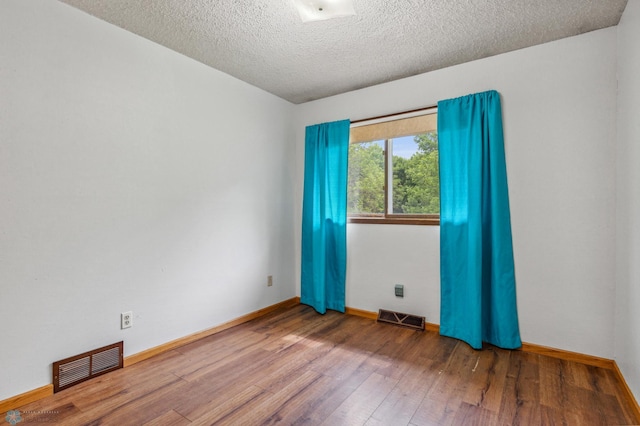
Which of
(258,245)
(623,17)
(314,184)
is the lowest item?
(258,245)

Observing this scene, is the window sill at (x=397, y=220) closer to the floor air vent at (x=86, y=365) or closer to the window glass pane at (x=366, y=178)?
the window glass pane at (x=366, y=178)

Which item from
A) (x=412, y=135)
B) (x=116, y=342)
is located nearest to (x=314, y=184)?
(x=412, y=135)

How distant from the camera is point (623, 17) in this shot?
204cm

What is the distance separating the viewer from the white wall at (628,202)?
1778mm

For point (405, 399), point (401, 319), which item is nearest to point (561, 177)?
point (401, 319)

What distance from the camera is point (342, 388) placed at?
1.97 m

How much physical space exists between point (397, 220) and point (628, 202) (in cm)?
163

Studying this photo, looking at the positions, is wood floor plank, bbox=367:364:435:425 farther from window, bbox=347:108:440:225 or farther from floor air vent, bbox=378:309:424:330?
window, bbox=347:108:440:225

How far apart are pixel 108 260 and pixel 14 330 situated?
1.91ft

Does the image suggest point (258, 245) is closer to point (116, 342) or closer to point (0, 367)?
point (116, 342)

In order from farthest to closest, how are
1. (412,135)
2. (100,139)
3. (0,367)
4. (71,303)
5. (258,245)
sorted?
(258,245) → (412,135) → (100,139) → (71,303) → (0,367)

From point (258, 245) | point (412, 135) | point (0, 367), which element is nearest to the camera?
point (0, 367)

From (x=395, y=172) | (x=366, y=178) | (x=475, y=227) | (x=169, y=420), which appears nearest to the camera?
(x=169, y=420)

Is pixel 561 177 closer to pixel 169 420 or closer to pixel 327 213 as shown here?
pixel 327 213
